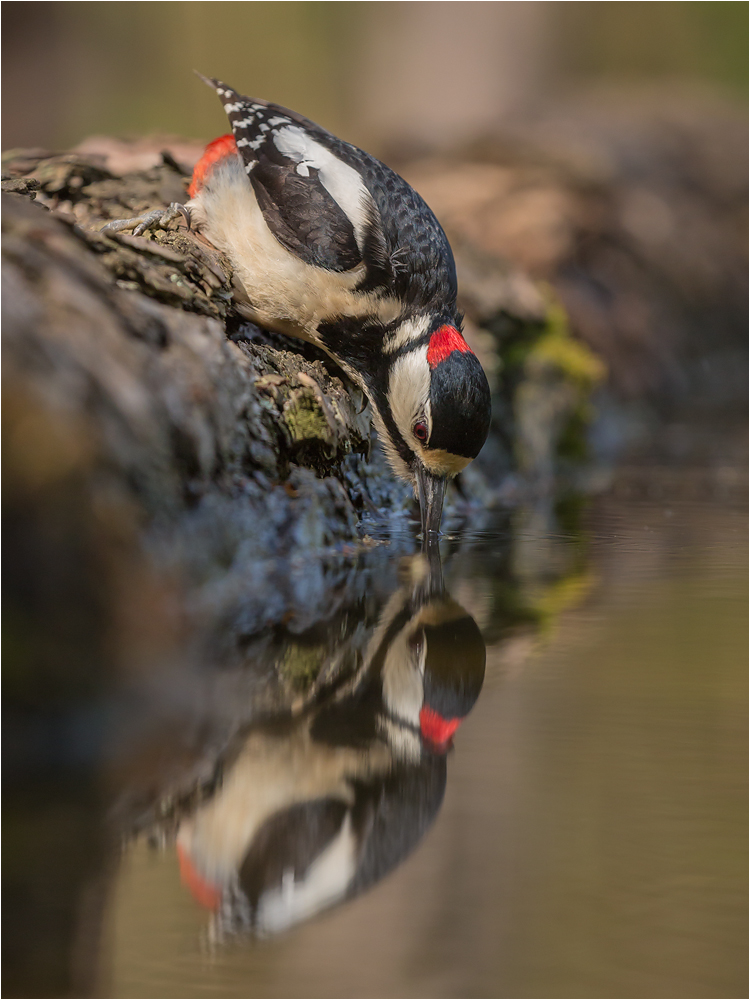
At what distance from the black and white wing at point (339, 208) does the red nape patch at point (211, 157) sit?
0.24 feet

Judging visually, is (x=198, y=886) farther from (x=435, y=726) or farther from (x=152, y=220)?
(x=152, y=220)

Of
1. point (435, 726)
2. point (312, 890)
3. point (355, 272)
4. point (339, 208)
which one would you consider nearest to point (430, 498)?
point (355, 272)

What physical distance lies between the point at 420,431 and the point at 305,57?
1600 cm

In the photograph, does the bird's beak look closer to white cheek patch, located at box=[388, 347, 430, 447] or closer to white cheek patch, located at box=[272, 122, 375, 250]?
white cheek patch, located at box=[388, 347, 430, 447]

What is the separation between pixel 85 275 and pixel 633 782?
6.96ft

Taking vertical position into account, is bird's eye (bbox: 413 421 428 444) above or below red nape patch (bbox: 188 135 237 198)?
below


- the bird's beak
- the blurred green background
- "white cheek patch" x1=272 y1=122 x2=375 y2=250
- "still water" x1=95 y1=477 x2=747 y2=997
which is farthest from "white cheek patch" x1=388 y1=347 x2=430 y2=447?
the blurred green background

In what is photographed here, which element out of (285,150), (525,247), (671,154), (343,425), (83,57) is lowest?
(343,425)

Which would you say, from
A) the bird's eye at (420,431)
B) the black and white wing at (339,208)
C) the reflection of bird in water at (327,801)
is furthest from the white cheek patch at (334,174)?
the reflection of bird in water at (327,801)

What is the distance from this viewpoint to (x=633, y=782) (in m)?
2.11

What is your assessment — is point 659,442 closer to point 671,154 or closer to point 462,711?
point 462,711

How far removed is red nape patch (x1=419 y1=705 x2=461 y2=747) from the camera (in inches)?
92.7

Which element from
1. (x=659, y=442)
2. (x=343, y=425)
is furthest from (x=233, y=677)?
(x=659, y=442)

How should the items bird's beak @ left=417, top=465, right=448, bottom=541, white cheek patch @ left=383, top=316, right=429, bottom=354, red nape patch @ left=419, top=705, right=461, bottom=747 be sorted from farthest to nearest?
bird's beak @ left=417, top=465, right=448, bottom=541
white cheek patch @ left=383, top=316, right=429, bottom=354
red nape patch @ left=419, top=705, right=461, bottom=747
